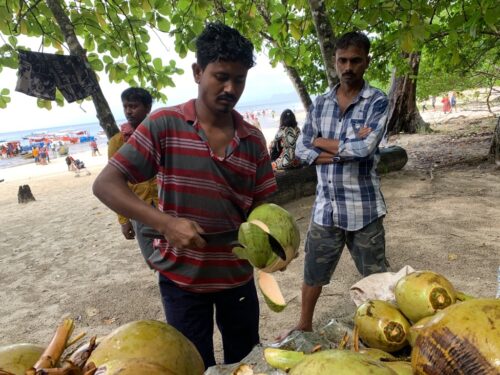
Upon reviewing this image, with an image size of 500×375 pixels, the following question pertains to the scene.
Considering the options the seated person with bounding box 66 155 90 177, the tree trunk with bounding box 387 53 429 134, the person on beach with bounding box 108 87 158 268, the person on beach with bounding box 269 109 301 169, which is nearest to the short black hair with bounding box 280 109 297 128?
the person on beach with bounding box 269 109 301 169

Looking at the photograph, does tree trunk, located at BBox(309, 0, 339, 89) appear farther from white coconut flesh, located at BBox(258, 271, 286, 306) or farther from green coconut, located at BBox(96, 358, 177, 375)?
green coconut, located at BBox(96, 358, 177, 375)

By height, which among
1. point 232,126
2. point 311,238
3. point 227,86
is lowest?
point 311,238

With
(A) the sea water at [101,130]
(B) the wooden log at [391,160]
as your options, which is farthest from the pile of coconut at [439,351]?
(A) the sea water at [101,130]

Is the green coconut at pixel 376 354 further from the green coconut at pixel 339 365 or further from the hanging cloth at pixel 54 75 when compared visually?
A: the hanging cloth at pixel 54 75

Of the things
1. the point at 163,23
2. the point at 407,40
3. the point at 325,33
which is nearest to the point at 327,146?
the point at 407,40

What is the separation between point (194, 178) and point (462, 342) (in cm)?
119

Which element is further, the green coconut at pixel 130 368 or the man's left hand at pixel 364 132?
the man's left hand at pixel 364 132

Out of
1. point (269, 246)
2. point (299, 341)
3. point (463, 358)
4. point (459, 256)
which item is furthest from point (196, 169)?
point (459, 256)

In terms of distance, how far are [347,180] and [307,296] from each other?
0.90 metres

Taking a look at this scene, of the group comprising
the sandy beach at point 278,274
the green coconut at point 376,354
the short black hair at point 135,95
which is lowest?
the sandy beach at point 278,274

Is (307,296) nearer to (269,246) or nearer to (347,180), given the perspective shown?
(347,180)

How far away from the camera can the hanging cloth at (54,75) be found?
3297 mm

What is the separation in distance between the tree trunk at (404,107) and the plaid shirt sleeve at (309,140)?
8344 millimetres

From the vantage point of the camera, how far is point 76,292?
4574mm
